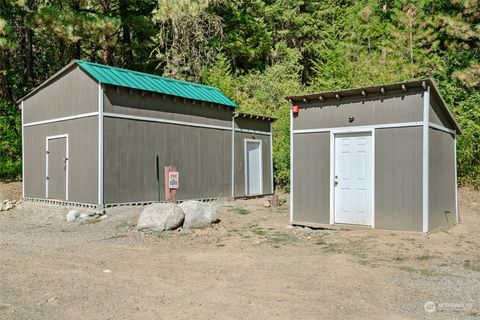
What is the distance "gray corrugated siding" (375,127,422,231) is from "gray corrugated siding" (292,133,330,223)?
3.39 ft

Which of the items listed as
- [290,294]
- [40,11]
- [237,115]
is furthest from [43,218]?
[40,11]

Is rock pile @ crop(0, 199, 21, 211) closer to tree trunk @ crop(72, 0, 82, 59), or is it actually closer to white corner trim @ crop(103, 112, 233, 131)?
white corner trim @ crop(103, 112, 233, 131)

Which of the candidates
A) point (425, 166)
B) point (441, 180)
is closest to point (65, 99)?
point (425, 166)

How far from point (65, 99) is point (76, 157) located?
1738 millimetres

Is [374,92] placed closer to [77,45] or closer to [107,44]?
[107,44]

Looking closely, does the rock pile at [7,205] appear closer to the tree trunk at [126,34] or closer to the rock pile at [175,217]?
the rock pile at [175,217]

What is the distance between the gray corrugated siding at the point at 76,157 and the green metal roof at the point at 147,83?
1158 millimetres

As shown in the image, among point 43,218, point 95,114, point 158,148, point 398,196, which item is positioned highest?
point 95,114

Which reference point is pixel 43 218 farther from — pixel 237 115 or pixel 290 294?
pixel 290 294

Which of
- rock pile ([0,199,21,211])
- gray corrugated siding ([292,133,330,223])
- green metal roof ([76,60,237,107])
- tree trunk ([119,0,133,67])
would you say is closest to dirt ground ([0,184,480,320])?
gray corrugated siding ([292,133,330,223])

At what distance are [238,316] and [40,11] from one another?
16257 mm

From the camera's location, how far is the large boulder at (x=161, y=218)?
28.3 ft

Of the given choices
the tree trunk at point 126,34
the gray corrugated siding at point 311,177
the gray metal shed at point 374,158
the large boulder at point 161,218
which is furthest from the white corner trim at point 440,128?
the tree trunk at point 126,34

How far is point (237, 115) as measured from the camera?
14.5 metres
